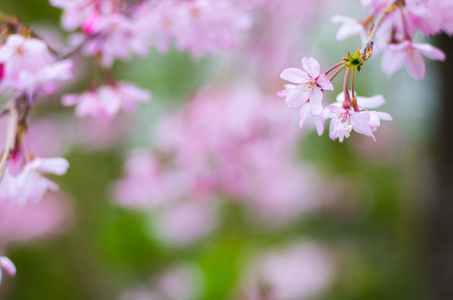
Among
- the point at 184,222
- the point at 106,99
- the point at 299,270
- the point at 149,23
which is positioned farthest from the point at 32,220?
the point at 149,23

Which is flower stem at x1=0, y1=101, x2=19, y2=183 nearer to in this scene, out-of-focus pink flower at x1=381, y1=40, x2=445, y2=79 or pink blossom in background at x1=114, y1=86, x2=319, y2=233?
out-of-focus pink flower at x1=381, y1=40, x2=445, y2=79

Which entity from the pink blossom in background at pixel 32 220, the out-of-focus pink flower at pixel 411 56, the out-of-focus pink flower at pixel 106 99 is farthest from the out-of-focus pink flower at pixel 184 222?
the out-of-focus pink flower at pixel 411 56

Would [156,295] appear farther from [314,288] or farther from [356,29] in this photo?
[356,29]

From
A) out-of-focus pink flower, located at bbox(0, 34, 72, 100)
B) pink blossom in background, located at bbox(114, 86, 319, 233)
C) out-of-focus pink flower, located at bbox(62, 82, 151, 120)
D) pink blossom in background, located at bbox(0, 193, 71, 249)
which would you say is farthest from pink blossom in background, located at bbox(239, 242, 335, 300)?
out-of-focus pink flower, located at bbox(0, 34, 72, 100)

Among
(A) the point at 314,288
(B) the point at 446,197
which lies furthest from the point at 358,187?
(B) the point at 446,197

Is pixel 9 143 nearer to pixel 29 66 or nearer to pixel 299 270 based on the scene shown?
pixel 29 66
